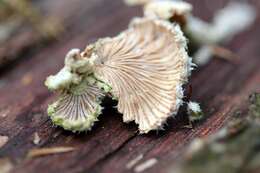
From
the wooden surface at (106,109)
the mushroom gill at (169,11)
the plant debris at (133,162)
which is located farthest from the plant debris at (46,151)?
the mushroom gill at (169,11)

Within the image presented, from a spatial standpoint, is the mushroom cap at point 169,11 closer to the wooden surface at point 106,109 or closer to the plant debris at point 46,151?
the wooden surface at point 106,109

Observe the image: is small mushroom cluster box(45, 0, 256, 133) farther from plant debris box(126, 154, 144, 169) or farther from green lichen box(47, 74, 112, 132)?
plant debris box(126, 154, 144, 169)

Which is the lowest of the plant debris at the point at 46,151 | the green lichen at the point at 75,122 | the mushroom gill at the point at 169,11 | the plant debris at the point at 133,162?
the plant debris at the point at 133,162

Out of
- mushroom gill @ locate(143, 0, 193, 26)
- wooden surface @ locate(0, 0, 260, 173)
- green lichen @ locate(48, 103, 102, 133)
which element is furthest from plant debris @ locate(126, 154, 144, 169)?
mushroom gill @ locate(143, 0, 193, 26)

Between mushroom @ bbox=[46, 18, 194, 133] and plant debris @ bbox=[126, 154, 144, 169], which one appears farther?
mushroom @ bbox=[46, 18, 194, 133]

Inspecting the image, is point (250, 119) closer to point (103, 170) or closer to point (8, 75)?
point (103, 170)

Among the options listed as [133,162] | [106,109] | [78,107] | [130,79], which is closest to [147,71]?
[130,79]

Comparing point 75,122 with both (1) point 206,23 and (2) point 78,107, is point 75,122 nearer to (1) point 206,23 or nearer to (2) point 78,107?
(2) point 78,107
